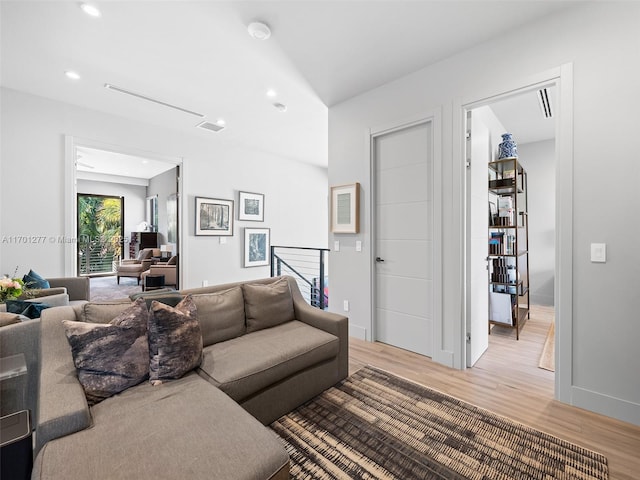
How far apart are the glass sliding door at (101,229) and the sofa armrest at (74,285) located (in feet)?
17.1

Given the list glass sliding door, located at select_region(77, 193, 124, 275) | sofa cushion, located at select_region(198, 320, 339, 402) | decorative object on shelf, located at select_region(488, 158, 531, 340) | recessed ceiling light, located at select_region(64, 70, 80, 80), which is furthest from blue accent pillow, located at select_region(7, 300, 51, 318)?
glass sliding door, located at select_region(77, 193, 124, 275)

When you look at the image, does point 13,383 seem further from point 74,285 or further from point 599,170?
point 599,170

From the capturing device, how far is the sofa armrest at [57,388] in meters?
1.10

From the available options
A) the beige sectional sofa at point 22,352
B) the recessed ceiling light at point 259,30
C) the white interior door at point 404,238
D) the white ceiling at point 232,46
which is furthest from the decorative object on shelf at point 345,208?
the beige sectional sofa at point 22,352

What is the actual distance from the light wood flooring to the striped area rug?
11 centimetres

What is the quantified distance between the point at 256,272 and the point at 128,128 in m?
3.11

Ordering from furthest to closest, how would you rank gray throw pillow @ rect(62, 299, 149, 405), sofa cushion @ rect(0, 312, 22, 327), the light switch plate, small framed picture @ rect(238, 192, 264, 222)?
small framed picture @ rect(238, 192, 264, 222)
the light switch plate
sofa cushion @ rect(0, 312, 22, 327)
gray throw pillow @ rect(62, 299, 149, 405)

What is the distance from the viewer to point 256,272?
5.68 metres

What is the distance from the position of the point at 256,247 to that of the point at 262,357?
4021 mm

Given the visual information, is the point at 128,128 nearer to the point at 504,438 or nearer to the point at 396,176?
the point at 396,176

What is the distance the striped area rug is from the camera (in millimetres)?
1463

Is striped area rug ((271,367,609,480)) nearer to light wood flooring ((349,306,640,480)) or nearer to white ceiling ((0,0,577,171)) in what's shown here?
light wood flooring ((349,306,640,480))

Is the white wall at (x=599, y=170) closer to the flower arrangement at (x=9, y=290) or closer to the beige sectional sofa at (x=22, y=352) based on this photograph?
the beige sectional sofa at (x=22, y=352)

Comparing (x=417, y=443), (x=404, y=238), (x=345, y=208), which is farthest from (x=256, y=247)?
(x=417, y=443)
